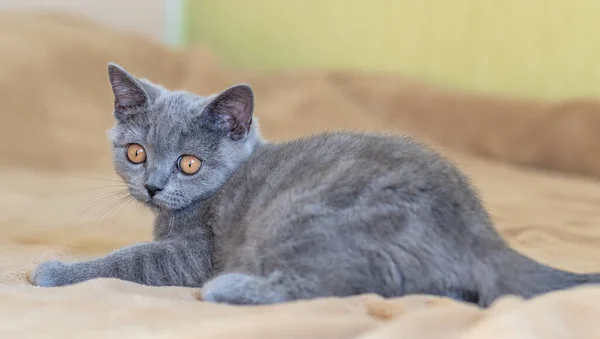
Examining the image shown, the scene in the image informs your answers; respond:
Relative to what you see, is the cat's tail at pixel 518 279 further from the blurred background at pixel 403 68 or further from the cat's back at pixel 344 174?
the blurred background at pixel 403 68

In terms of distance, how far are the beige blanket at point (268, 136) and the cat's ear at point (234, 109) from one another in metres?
0.42

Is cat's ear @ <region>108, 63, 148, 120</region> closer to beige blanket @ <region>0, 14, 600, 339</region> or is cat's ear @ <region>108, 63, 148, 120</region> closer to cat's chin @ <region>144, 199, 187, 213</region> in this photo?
cat's chin @ <region>144, 199, 187, 213</region>

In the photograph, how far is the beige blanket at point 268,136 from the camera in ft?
3.20

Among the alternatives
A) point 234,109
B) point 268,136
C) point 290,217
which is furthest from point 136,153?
point 268,136

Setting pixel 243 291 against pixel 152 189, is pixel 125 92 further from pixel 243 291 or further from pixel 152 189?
pixel 243 291

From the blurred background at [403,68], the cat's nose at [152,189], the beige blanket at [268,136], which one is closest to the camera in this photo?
the beige blanket at [268,136]

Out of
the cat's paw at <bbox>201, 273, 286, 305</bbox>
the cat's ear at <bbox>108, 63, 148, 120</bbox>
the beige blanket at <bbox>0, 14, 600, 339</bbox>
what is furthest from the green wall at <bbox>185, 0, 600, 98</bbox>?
the cat's paw at <bbox>201, 273, 286, 305</bbox>

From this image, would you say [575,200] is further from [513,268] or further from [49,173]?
[49,173]

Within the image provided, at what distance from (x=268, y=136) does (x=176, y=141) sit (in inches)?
58.1

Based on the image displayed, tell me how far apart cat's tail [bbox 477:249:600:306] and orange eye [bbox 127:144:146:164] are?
772mm

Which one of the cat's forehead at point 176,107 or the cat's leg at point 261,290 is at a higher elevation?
the cat's forehead at point 176,107

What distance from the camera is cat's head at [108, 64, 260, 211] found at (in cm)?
151

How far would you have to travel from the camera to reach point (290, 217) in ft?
4.04

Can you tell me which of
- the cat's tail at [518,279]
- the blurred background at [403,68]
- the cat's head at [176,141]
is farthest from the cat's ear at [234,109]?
the blurred background at [403,68]
